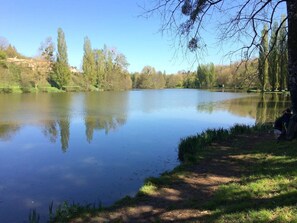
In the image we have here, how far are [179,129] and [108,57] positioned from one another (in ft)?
214

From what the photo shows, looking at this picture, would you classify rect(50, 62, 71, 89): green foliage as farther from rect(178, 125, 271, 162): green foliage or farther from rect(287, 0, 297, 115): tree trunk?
rect(287, 0, 297, 115): tree trunk

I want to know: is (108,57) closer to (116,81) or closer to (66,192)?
(116,81)

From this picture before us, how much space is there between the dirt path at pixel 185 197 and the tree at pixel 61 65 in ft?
190

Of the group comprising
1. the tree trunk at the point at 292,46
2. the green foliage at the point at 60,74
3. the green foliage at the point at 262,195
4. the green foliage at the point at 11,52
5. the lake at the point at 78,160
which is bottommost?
the lake at the point at 78,160

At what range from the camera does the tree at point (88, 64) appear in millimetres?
71250

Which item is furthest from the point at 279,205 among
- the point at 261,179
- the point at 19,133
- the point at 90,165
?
the point at 19,133

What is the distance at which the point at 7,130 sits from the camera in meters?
16.2

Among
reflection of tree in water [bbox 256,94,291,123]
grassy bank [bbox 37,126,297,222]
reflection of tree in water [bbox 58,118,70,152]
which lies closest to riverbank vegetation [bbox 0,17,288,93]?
reflection of tree in water [bbox 256,94,291,123]

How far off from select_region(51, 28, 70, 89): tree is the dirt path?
58000 mm

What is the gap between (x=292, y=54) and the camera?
594 centimetres

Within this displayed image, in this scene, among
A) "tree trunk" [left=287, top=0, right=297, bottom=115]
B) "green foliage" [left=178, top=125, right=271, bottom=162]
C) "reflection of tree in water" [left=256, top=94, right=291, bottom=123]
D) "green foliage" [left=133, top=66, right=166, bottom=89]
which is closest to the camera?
"tree trunk" [left=287, top=0, right=297, bottom=115]

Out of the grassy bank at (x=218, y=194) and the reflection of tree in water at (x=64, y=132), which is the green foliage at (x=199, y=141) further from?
the reflection of tree in water at (x=64, y=132)

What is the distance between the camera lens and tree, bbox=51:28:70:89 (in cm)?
6291

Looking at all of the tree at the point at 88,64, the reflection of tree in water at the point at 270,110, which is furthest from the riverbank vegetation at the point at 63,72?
the reflection of tree in water at the point at 270,110
